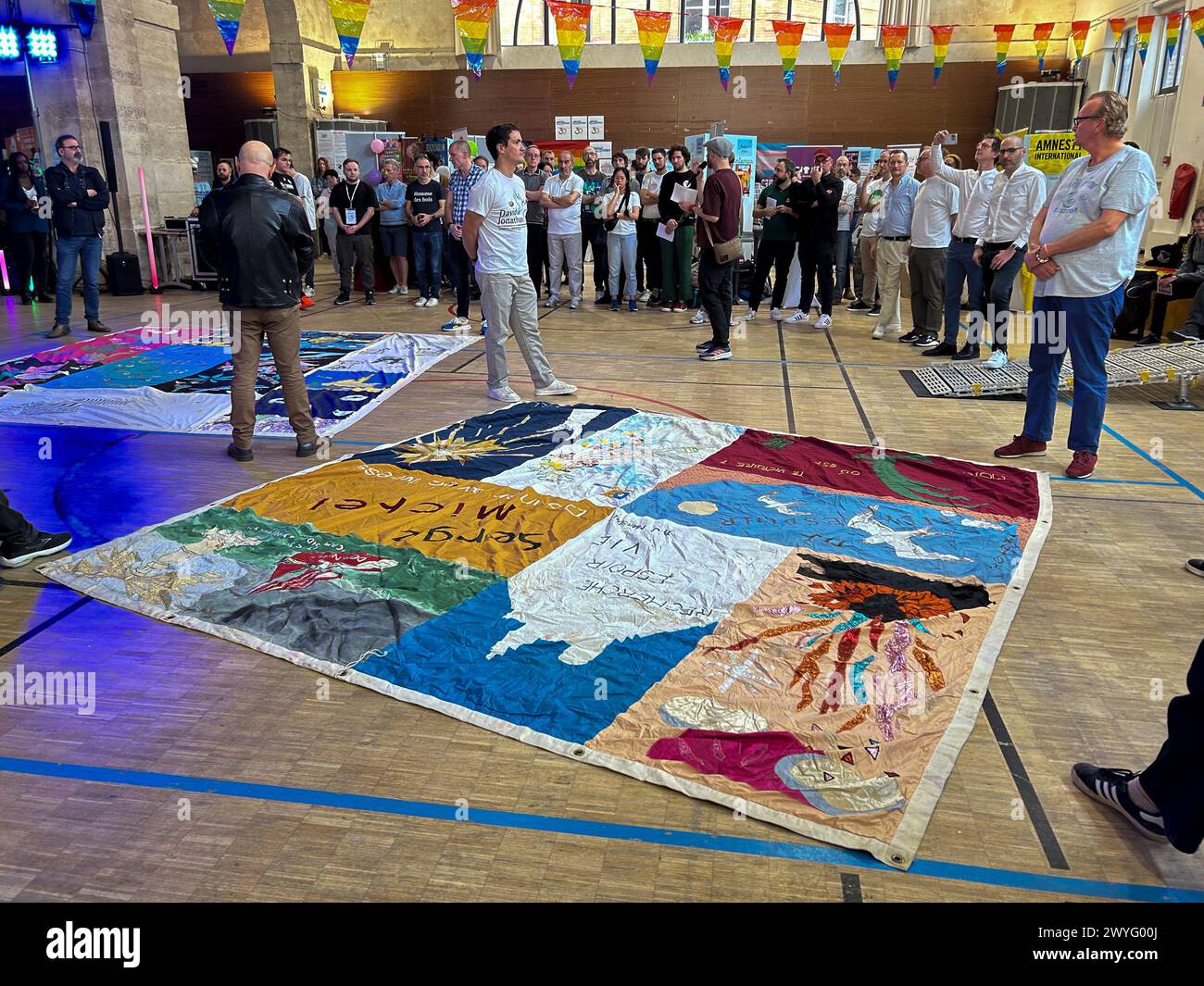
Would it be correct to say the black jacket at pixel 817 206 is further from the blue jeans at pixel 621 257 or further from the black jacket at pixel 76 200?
the black jacket at pixel 76 200

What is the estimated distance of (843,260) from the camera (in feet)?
35.7

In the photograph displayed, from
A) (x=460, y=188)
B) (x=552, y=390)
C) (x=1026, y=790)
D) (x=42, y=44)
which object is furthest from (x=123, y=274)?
(x=1026, y=790)

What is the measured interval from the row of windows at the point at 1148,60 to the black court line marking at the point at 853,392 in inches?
266

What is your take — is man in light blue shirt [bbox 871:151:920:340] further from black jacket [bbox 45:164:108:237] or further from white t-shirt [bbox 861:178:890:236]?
black jacket [bbox 45:164:108:237]

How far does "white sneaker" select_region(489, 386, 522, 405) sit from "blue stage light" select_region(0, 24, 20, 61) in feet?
30.4

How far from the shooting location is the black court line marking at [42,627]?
2988 millimetres

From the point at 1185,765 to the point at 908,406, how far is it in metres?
4.42

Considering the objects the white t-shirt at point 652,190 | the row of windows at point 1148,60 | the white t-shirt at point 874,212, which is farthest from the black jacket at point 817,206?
the row of windows at point 1148,60

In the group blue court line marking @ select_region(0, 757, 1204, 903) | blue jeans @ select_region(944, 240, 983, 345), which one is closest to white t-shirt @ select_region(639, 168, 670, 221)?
blue jeans @ select_region(944, 240, 983, 345)

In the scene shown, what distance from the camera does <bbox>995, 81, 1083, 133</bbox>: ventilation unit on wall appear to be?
1490 centimetres

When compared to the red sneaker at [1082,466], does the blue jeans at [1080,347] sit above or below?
above

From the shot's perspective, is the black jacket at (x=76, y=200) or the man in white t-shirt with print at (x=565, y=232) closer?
the black jacket at (x=76, y=200)

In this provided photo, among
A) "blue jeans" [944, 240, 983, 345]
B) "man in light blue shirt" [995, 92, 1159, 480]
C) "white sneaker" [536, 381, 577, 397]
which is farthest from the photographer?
"blue jeans" [944, 240, 983, 345]
